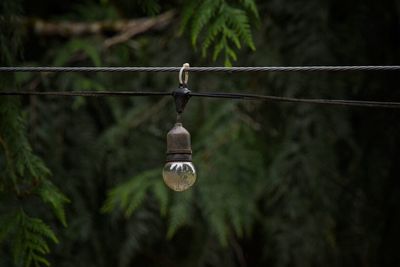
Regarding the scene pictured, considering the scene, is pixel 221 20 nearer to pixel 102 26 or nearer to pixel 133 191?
pixel 133 191

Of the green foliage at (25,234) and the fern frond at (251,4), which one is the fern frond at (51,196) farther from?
the fern frond at (251,4)

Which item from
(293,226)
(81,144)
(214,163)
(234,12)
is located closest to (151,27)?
(81,144)

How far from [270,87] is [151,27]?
2.35 ft

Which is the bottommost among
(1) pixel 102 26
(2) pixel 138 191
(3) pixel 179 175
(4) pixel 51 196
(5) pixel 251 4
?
(3) pixel 179 175

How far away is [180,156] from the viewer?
1.74 m

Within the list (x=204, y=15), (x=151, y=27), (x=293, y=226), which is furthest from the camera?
(x=151, y=27)

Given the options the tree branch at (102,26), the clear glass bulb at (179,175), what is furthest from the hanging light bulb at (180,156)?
the tree branch at (102,26)

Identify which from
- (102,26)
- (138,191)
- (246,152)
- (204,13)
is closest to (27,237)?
(204,13)

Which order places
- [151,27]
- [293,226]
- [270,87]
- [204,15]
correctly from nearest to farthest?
[204,15] < [293,226] < [270,87] < [151,27]

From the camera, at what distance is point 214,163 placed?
291 cm

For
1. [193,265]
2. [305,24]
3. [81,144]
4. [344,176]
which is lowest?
[193,265]

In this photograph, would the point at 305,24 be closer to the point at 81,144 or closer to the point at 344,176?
the point at 344,176

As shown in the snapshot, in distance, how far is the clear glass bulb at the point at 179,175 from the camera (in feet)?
5.56

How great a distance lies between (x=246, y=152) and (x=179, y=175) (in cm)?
122
